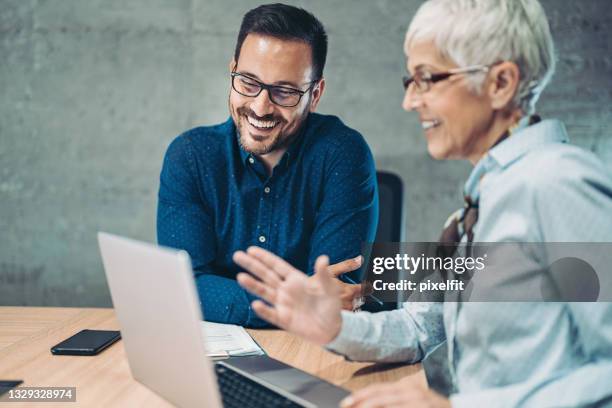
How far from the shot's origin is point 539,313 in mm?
963

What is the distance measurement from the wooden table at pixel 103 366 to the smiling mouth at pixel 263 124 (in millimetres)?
658

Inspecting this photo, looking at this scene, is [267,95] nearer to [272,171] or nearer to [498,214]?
[272,171]

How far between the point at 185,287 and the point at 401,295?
149 cm

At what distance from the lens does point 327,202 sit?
2000 mm

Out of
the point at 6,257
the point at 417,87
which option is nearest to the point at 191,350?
the point at 417,87

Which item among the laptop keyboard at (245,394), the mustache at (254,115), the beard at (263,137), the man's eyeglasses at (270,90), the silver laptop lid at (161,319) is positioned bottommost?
the laptop keyboard at (245,394)

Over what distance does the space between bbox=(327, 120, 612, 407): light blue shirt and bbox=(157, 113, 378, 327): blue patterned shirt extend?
911mm

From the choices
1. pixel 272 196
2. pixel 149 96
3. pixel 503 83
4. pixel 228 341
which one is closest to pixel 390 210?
pixel 272 196

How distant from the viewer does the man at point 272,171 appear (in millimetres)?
1922

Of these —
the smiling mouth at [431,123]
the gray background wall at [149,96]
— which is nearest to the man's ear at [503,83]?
the smiling mouth at [431,123]

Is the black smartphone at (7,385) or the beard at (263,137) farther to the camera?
the beard at (263,137)

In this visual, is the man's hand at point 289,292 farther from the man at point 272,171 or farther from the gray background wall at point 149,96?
the gray background wall at point 149,96

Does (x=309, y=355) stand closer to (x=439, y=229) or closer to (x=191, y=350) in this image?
(x=191, y=350)

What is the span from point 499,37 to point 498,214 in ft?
1.01
